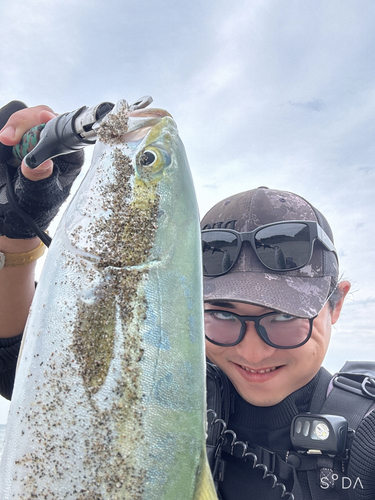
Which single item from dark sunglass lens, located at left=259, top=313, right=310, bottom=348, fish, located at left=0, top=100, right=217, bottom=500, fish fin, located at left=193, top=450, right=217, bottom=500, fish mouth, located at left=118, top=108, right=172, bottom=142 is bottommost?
fish fin, located at left=193, top=450, right=217, bottom=500

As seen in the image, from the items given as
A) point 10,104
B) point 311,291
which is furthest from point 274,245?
Result: point 10,104

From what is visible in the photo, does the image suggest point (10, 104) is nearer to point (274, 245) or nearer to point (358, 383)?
point (274, 245)

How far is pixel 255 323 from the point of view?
A: 242 cm

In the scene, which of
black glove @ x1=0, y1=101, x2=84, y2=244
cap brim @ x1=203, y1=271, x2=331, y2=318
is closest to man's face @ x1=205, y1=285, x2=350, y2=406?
cap brim @ x1=203, y1=271, x2=331, y2=318

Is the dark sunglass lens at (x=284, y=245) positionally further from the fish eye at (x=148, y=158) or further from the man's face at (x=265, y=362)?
the fish eye at (x=148, y=158)

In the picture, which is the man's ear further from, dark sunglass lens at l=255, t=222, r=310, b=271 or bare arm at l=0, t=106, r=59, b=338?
bare arm at l=0, t=106, r=59, b=338

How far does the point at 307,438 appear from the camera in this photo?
2223 millimetres

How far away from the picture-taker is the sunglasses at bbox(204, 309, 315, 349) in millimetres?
2402

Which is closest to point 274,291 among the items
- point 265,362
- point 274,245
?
point 274,245

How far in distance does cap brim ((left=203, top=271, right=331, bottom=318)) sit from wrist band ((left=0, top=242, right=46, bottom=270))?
47.3 inches

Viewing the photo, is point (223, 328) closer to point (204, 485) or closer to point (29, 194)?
point (29, 194)

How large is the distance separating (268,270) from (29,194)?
153 cm

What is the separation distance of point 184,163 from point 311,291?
4.92 ft

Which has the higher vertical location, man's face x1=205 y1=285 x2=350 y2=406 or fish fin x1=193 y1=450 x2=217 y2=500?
man's face x1=205 y1=285 x2=350 y2=406
